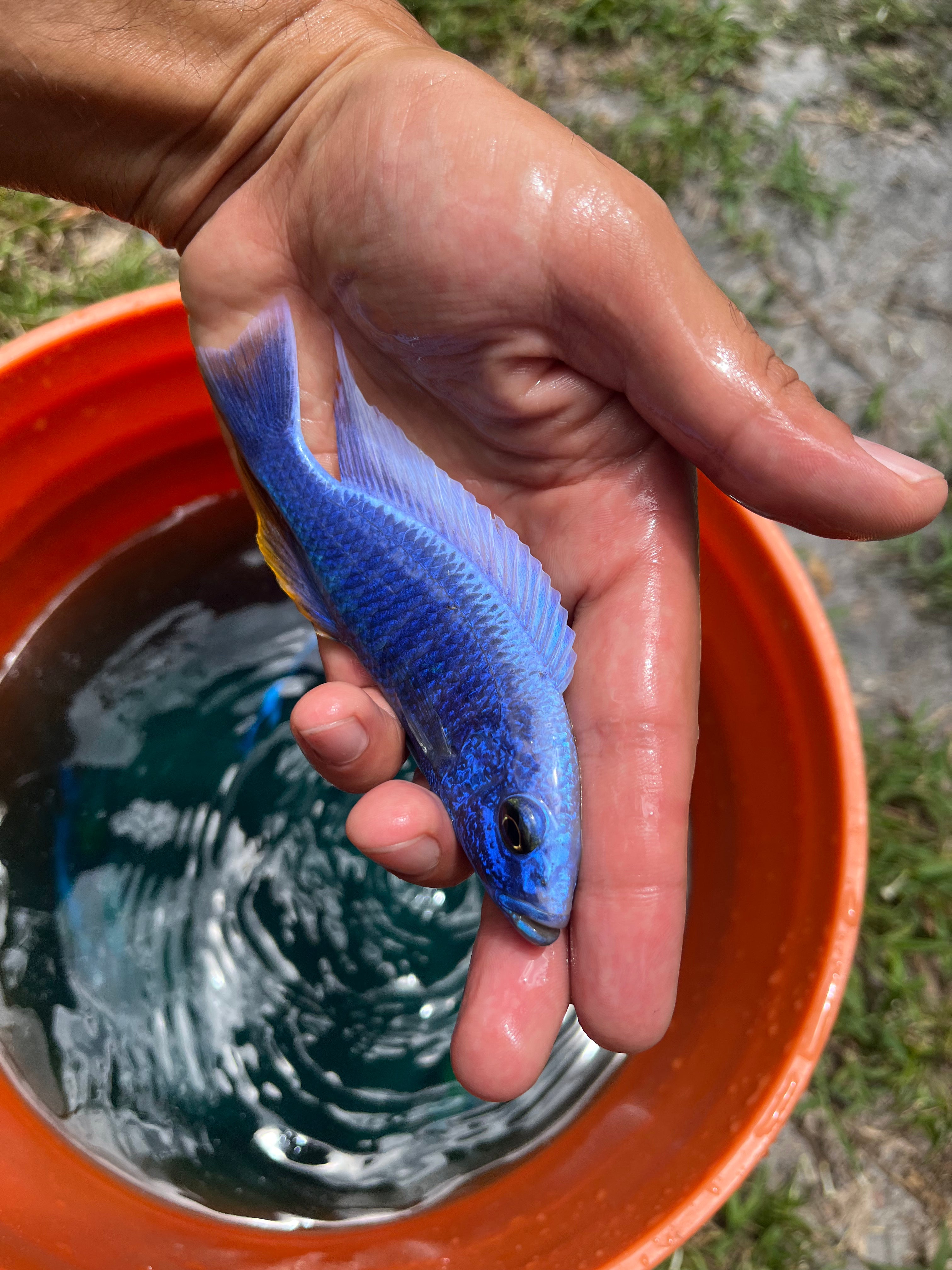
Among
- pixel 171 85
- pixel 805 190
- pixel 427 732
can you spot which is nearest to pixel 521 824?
pixel 427 732

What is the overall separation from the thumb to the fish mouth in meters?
0.93

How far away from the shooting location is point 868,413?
3268 mm

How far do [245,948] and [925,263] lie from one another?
3.42m

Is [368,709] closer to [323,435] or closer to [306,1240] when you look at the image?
[323,435]

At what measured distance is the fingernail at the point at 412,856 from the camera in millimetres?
1808

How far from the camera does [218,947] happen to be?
2666 mm

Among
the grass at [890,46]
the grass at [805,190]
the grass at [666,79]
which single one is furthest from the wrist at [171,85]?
the grass at [890,46]

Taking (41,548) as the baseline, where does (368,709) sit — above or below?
above

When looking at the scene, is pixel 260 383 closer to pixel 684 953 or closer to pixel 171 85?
pixel 171 85

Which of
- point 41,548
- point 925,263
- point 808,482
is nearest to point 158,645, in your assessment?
point 41,548

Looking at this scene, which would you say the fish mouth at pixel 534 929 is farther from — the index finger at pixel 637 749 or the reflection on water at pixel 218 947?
the reflection on water at pixel 218 947

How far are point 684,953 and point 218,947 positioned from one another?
1.34 meters

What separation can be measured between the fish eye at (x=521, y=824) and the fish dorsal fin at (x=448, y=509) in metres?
0.27

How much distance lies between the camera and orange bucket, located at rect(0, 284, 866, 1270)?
6.50ft
